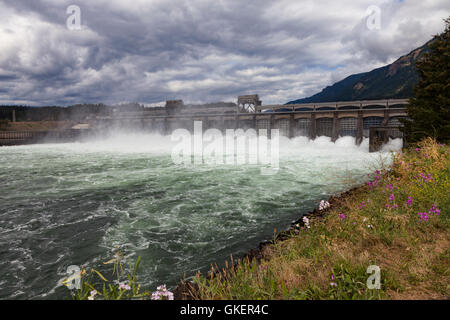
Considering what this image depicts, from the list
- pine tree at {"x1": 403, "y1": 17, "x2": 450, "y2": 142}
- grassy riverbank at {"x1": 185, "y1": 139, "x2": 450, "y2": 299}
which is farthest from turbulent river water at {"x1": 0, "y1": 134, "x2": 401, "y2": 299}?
pine tree at {"x1": 403, "y1": 17, "x2": 450, "y2": 142}

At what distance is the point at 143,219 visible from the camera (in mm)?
9766

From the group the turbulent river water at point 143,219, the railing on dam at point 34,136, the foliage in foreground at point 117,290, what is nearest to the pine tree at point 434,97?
the turbulent river water at point 143,219

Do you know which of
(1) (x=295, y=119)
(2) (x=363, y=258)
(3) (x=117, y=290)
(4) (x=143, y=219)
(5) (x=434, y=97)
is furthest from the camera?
(1) (x=295, y=119)

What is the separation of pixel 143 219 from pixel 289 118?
130 feet

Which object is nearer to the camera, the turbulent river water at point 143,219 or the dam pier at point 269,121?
the turbulent river water at point 143,219

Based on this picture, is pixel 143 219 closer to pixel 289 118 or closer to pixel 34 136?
pixel 289 118

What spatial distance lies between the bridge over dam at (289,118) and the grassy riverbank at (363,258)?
23.5 meters

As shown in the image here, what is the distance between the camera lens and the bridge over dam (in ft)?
125

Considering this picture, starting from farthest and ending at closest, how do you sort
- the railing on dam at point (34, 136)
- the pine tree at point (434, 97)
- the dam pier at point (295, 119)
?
the railing on dam at point (34, 136), the dam pier at point (295, 119), the pine tree at point (434, 97)

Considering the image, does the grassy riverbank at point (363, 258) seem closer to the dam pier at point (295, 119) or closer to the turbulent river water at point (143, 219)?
the turbulent river water at point (143, 219)

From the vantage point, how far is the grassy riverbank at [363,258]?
11.8ft

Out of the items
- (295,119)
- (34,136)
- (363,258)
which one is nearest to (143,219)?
(363,258)

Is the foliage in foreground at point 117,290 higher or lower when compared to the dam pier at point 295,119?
lower

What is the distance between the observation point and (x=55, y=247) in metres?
7.60
